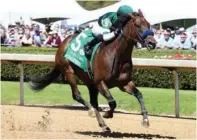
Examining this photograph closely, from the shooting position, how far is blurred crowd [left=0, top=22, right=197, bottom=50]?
21.1 m

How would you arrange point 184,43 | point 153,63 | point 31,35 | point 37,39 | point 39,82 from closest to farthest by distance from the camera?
point 39,82 → point 153,63 → point 184,43 → point 31,35 → point 37,39

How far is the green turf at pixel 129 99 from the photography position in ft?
36.3

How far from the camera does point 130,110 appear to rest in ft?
36.1

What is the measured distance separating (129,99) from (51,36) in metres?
10.3

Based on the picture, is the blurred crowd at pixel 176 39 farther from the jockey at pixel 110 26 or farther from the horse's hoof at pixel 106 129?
the horse's hoof at pixel 106 129

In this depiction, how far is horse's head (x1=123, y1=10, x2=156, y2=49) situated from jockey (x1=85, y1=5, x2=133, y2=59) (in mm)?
104

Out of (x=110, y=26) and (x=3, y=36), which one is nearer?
(x=110, y=26)

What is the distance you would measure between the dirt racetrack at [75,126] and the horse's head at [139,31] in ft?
3.82

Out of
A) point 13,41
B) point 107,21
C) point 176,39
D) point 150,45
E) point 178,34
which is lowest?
point 13,41

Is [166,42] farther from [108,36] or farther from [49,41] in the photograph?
[108,36]

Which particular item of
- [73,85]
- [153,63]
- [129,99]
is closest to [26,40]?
[129,99]

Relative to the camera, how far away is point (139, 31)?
7.40m

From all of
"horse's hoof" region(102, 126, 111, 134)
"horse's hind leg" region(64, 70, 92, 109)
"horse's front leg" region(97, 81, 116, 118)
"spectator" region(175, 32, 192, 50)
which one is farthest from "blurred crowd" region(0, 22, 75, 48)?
"horse's front leg" region(97, 81, 116, 118)

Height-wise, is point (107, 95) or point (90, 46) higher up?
point (90, 46)
